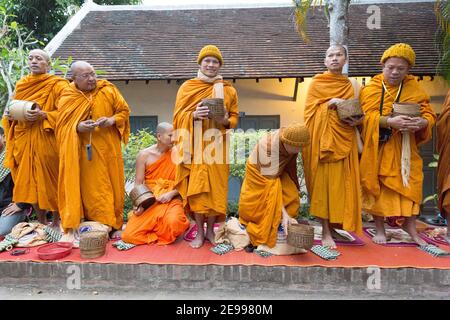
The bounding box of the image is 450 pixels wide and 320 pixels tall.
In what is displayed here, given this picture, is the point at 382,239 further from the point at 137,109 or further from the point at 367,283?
the point at 137,109

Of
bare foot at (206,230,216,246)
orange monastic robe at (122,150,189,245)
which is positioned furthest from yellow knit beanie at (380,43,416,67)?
orange monastic robe at (122,150,189,245)

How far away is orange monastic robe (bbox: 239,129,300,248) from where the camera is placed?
3512mm

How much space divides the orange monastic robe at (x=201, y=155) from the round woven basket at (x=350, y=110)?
1.17m

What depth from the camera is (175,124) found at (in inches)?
153

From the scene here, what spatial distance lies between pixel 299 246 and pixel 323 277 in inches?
15.3

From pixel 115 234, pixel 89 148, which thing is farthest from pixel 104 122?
pixel 115 234

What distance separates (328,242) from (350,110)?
58.0 inches

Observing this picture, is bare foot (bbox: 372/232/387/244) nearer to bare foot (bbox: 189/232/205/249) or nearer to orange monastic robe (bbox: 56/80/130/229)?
bare foot (bbox: 189/232/205/249)

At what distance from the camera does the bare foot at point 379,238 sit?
397 centimetres

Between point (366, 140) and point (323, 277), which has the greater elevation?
point (366, 140)

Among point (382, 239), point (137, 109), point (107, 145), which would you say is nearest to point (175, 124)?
point (107, 145)

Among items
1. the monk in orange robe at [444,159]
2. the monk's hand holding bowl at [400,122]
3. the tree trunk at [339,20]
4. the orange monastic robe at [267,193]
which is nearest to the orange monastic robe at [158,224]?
the orange monastic robe at [267,193]

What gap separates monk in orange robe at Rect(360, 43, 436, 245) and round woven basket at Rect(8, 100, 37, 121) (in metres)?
3.75

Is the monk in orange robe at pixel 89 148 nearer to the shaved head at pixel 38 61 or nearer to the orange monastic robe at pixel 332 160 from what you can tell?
the shaved head at pixel 38 61
